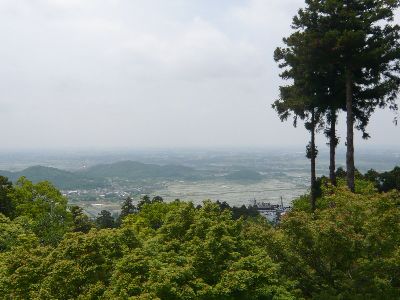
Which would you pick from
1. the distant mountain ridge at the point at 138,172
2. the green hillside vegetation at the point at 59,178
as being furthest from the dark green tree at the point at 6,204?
the distant mountain ridge at the point at 138,172

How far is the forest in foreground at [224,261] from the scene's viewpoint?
6.41 m

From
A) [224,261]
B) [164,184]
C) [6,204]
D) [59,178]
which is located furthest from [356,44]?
[59,178]

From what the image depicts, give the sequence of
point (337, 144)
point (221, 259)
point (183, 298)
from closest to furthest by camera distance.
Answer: point (183, 298) < point (221, 259) < point (337, 144)

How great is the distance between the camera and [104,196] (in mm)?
87125

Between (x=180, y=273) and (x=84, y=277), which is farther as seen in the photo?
(x=84, y=277)

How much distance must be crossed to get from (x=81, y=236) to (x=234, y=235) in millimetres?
3228

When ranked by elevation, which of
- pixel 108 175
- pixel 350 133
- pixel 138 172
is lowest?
pixel 108 175

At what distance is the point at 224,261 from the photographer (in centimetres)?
731

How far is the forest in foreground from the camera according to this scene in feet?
21.0

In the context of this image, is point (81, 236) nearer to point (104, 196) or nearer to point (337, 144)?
point (337, 144)

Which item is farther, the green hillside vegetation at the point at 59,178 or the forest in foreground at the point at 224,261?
the green hillside vegetation at the point at 59,178

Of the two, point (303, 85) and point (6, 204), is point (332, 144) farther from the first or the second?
point (6, 204)

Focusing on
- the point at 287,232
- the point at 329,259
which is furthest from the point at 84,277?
the point at 329,259

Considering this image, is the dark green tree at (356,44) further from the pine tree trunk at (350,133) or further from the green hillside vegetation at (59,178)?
the green hillside vegetation at (59,178)
